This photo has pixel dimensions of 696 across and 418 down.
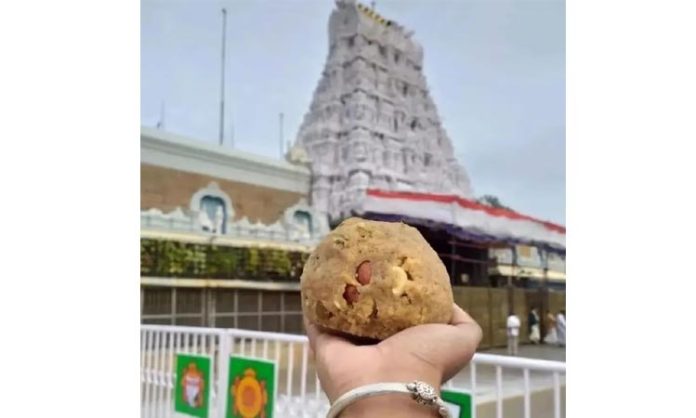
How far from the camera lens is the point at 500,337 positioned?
9.92 feet

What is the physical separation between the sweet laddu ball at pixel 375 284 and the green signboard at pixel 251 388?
79 cm

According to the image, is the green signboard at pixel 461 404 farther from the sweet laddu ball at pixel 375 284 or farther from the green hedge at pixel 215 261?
the green hedge at pixel 215 261

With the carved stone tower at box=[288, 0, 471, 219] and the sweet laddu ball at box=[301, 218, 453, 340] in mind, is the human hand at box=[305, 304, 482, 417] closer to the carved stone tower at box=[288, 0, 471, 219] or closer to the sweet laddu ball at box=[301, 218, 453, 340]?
the sweet laddu ball at box=[301, 218, 453, 340]

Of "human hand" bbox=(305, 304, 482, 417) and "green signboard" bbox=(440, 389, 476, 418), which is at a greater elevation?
"human hand" bbox=(305, 304, 482, 417)

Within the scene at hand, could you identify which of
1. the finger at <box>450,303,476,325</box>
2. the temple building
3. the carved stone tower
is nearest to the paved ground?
the finger at <box>450,303,476,325</box>

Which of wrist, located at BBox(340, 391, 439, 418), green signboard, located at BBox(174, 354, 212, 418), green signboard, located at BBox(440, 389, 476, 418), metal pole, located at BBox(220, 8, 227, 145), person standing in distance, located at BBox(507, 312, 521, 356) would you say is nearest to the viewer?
wrist, located at BBox(340, 391, 439, 418)

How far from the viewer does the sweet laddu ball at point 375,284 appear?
16.7 inches

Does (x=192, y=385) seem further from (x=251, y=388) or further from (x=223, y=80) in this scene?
(x=223, y=80)

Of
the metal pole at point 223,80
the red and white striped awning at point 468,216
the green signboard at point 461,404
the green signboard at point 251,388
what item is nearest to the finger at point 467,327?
the green signboard at point 461,404

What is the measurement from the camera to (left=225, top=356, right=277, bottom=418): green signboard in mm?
1204

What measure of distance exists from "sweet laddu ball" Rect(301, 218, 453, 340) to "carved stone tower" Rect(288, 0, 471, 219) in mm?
4032

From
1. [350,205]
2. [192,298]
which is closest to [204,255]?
[192,298]

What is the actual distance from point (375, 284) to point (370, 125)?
450cm
